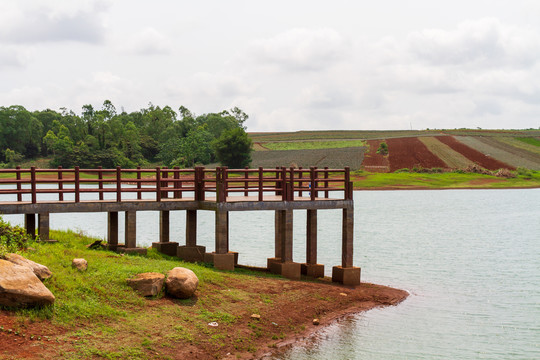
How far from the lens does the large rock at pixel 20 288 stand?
55.1 feet

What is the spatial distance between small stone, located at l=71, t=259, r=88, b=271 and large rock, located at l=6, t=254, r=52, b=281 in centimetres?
Result: 157

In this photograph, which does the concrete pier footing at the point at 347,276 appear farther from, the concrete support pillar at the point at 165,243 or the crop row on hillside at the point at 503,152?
the crop row on hillside at the point at 503,152

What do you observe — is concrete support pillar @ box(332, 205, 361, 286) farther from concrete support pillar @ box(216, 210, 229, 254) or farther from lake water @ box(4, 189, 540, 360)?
concrete support pillar @ box(216, 210, 229, 254)

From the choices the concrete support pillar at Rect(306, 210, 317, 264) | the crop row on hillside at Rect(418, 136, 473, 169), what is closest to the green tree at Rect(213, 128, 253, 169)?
the crop row on hillside at Rect(418, 136, 473, 169)

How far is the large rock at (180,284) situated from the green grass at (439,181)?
277 feet

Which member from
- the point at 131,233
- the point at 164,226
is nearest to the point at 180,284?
the point at 131,233

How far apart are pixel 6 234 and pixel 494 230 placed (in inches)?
1802

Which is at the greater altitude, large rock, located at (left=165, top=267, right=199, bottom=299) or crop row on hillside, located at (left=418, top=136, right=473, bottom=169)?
crop row on hillside, located at (left=418, top=136, right=473, bottom=169)

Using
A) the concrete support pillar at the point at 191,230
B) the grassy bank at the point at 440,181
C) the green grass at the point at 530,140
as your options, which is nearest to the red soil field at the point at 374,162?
the grassy bank at the point at 440,181

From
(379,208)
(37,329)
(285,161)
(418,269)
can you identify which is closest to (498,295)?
(418,269)

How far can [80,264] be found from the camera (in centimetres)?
2069

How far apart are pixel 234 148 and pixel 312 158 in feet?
56.7

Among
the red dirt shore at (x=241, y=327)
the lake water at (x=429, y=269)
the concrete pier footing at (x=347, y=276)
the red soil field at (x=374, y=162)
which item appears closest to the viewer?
the red dirt shore at (x=241, y=327)

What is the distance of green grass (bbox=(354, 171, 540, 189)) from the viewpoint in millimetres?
105562
